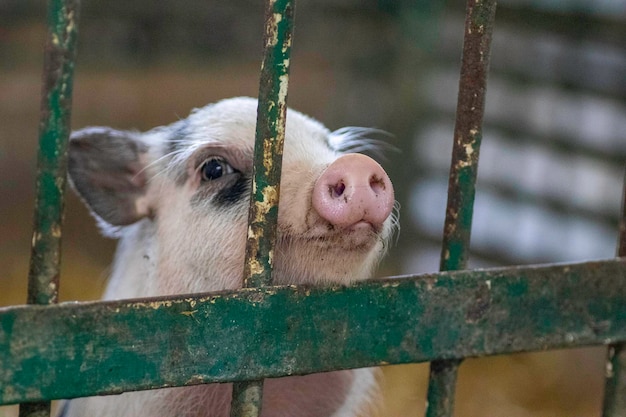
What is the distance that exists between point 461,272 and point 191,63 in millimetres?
4430

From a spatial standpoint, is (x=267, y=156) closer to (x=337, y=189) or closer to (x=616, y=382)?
(x=337, y=189)

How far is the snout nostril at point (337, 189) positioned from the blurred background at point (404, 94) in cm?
319

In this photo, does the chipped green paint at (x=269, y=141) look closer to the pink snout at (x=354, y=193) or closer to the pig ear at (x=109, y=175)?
the pink snout at (x=354, y=193)

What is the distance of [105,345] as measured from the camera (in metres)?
1.43

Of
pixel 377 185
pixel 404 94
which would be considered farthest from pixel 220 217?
pixel 404 94

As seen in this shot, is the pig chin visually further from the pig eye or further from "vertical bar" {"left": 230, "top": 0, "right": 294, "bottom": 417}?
the pig eye

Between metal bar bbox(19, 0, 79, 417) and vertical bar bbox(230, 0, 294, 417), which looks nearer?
metal bar bbox(19, 0, 79, 417)

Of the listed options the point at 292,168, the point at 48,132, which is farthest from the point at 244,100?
the point at 48,132

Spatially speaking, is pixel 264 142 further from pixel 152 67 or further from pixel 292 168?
pixel 152 67

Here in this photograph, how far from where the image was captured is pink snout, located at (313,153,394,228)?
1.75 meters

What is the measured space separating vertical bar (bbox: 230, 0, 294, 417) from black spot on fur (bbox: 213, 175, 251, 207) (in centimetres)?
73

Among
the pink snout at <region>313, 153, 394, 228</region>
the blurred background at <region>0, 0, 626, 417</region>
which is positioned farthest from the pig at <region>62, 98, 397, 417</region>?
the blurred background at <region>0, 0, 626, 417</region>

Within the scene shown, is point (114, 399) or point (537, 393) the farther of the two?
point (537, 393)

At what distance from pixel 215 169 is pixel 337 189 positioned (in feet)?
2.21
